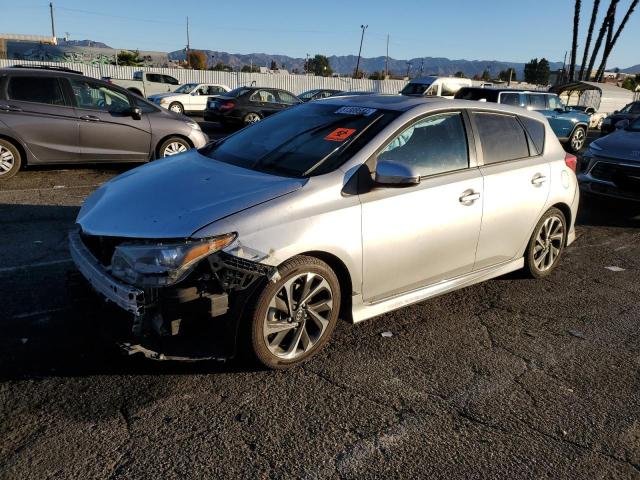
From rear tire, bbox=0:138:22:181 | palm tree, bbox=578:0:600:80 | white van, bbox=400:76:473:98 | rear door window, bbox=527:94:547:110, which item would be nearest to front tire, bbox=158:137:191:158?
rear tire, bbox=0:138:22:181

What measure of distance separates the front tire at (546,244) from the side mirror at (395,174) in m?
1.92

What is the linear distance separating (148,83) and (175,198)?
2540cm

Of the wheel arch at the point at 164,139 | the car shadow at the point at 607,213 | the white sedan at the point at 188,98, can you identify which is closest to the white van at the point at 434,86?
the white sedan at the point at 188,98

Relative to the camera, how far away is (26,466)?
2477 millimetres

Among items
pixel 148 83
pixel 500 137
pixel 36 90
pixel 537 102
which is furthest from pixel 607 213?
pixel 148 83

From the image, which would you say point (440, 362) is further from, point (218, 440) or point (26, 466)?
point (26, 466)

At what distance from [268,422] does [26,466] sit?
1125 mm

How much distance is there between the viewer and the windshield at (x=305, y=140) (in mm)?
3691

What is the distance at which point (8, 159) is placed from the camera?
26.1 feet

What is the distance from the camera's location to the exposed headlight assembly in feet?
9.58

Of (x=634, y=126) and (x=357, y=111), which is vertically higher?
(x=357, y=111)

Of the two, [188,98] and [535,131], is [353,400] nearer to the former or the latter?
[535,131]

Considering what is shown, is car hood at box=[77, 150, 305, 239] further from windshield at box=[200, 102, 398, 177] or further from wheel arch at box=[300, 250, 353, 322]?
wheel arch at box=[300, 250, 353, 322]

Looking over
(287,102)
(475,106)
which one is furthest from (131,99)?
(287,102)
